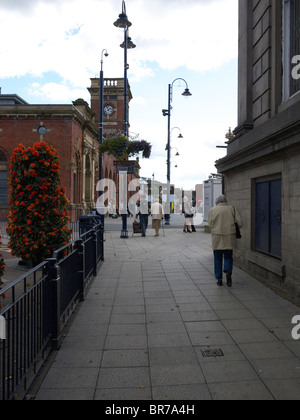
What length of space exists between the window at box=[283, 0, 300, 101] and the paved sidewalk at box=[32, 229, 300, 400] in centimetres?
387

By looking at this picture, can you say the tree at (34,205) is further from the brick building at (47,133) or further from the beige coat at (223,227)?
the brick building at (47,133)

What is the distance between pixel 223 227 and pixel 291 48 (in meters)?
3.65

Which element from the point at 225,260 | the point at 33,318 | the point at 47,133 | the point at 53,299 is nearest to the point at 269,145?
the point at 225,260

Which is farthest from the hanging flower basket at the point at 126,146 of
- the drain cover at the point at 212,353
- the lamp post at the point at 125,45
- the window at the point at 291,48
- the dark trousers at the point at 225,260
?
the drain cover at the point at 212,353

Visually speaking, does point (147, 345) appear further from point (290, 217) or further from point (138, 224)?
point (138, 224)

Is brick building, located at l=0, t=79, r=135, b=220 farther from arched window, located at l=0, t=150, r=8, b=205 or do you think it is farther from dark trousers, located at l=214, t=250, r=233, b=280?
dark trousers, located at l=214, t=250, r=233, b=280

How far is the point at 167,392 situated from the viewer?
3.40m

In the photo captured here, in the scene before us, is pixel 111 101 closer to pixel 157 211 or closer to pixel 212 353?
pixel 157 211

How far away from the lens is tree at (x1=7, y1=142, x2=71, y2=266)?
874 centimetres

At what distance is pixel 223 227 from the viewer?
25.6ft

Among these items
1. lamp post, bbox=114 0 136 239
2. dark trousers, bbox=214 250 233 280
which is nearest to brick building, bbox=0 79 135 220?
lamp post, bbox=114 0 136 239

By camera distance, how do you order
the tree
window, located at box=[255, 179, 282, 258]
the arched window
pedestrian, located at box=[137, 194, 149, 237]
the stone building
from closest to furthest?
the stone building, window, located at box=[255, 179, 282, 258], the tree, pedestrian, located at box=[137, 194, 149, 237], the arched window

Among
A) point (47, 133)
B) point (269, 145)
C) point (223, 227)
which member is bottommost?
point (223, 227)

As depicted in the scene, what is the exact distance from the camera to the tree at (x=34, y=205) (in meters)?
8.74
